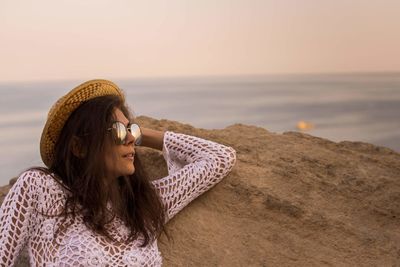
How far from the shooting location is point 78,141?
2078 mm

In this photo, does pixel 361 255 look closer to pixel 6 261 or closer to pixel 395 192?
pixel 395 192

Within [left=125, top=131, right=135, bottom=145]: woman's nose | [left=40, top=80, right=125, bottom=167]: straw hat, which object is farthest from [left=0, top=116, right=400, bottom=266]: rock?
[left=40, top=80, right=125, bottom=167]: straw hat

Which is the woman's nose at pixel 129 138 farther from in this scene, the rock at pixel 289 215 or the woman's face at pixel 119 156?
the rock at pixel 289 215

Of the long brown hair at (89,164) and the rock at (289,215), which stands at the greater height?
the long brown hair at (89,164)

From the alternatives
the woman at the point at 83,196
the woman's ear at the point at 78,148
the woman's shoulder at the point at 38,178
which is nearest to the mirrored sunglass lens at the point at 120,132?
the woman at the point at 83,196

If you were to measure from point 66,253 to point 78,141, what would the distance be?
0.38m

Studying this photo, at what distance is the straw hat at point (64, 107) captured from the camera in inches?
81.7

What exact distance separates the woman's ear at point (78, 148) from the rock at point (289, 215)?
0.63 meters

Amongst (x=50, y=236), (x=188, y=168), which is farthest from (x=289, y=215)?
(x=50, y=236)

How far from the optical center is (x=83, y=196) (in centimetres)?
207

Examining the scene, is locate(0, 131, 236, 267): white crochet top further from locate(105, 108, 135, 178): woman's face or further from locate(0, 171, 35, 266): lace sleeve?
locate(105, 108, 135, 178): woman's face

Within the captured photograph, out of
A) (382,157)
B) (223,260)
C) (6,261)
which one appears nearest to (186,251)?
(223,260)

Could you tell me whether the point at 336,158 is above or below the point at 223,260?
above

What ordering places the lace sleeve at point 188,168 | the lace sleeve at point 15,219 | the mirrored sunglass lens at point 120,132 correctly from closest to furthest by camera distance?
the lace sleeve at point 15,219
the mirrored sunglass lens at point 120,132
the lace sleeve at point 188,168
